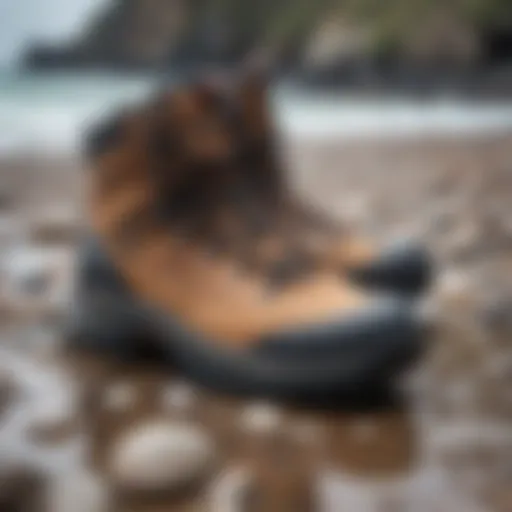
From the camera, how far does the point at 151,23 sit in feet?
1.27

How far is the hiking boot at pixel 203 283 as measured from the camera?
35cm

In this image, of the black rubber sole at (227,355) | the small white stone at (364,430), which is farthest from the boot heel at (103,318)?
the small white stone at (364,430)

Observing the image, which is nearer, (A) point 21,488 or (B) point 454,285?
(A) point 21,488

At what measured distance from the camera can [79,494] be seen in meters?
0.31

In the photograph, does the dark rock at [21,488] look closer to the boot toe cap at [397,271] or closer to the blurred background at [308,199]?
the blurred background at [308,199]

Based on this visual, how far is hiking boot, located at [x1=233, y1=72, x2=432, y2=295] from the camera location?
0.38 metres

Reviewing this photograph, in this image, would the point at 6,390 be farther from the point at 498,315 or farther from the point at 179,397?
the point at 498,315

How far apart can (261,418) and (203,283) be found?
7 cm

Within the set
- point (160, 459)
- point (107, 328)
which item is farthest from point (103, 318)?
point (160, 459)

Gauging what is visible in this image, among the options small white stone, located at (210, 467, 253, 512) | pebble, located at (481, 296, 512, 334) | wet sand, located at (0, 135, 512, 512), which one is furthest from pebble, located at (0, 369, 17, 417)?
pebble, located at (481, 296, 512, 334)

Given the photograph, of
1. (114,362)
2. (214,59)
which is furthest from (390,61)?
(114,362)

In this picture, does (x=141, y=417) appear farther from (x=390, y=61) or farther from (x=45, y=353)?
(x=390, y=61)

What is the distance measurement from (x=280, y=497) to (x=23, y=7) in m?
0.24

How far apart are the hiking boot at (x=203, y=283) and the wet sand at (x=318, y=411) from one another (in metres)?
0.01
